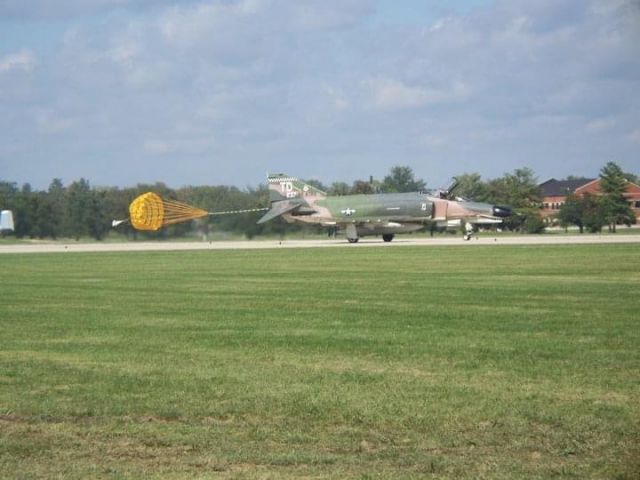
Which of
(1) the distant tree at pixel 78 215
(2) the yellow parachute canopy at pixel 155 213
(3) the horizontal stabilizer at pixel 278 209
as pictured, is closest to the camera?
(3) the horizontal stabilizer at pixel 278 209

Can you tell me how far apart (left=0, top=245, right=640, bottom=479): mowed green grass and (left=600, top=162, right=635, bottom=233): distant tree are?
76626 millimetres

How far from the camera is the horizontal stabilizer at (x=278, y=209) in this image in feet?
241

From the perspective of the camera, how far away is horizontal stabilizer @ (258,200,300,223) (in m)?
73.6

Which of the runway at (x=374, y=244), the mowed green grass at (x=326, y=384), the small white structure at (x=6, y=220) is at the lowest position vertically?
the mowed green grass at (x=326, y=384)

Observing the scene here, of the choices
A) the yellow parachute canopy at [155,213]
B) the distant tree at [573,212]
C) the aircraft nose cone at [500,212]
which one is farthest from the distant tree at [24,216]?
the distant tree at [573,212]

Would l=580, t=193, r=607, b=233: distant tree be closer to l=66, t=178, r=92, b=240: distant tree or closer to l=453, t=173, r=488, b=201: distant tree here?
l=453, t=173, r=488, b=201: distant tree

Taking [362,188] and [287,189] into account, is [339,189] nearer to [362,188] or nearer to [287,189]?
[362,188]

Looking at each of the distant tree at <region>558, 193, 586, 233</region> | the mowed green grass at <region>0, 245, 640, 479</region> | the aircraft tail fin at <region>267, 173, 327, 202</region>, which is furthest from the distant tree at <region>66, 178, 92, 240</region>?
the mowed green grass at <region>0, 245, 640, 479</region>

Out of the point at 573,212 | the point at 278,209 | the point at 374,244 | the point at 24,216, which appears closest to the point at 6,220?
the point at 24,216

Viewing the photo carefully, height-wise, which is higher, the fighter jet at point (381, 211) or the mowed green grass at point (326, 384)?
the fighter jet at point (381, 211)

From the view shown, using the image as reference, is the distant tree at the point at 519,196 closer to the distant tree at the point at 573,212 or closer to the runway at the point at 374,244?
the distant tree at the point at 573,212

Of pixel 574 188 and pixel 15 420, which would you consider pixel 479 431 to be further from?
pixel 574 188

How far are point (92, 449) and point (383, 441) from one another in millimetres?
2607

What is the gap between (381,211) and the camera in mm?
70750
